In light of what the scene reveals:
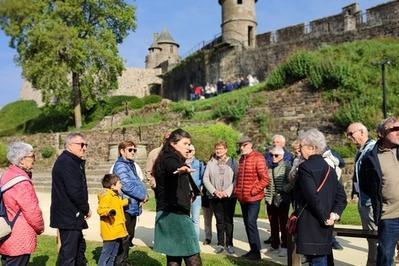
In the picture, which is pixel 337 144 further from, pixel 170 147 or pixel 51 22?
pixel 51 22

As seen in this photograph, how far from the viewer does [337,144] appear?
16.5 metres

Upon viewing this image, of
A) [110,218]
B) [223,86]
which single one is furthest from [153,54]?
[110,218]

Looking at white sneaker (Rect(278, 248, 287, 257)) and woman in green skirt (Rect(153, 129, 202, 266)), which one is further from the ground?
woman in green skirt (Rect(153, 129, 202, 266))

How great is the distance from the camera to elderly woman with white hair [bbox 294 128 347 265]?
4.23 m

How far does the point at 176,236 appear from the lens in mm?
4434

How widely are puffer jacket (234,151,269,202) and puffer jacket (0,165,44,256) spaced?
3.08m

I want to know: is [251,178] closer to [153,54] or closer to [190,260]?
[190,260]

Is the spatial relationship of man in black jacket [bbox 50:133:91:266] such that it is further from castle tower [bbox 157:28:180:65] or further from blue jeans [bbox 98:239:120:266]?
castle tower [bbox 157:28:180:65]

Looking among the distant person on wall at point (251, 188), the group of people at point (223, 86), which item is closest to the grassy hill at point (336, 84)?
the group of people at point (223, 86)

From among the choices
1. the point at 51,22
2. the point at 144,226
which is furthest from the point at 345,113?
the point at 51,22

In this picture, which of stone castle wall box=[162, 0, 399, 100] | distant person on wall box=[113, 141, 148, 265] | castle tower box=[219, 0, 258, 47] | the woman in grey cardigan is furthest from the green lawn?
castle tower box=[219, 0, 258, 47]

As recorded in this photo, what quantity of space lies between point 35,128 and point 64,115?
243 cm

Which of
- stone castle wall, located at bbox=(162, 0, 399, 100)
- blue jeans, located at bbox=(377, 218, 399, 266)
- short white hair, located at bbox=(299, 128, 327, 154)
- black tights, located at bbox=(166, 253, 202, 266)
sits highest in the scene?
stone castle wall, located at bbox=(162, 0, 399, 100)

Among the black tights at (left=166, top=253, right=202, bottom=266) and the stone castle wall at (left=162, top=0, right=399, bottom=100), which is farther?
the stone castle wall at (left=162, top=0, right=399, bottom=100)
